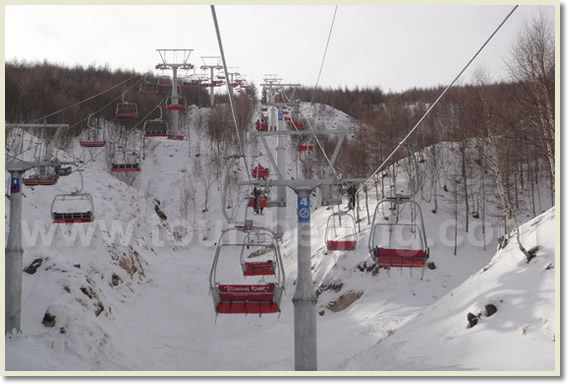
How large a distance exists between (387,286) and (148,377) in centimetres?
1364

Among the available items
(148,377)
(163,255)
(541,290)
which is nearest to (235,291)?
(148,377)

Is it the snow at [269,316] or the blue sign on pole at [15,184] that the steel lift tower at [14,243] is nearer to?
the blue sign on pole at [15,184]

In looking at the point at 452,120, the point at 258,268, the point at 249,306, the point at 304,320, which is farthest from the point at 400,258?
the point at 452,120

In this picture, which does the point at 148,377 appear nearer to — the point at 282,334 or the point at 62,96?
the point at 282,334

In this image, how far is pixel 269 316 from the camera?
58.5 ft

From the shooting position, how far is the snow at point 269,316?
9781 mm

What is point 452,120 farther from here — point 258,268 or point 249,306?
point 249,306

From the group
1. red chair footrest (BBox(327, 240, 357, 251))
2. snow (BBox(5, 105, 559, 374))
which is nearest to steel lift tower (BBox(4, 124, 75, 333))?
snow (BBox(5, 105, 559, 374))

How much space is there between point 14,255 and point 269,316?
10.2 m

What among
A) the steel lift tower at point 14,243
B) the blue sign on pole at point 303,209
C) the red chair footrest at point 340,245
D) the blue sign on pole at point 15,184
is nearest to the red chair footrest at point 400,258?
the blue sign on pole at point 303,209

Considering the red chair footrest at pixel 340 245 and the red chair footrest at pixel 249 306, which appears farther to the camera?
the red chair footrest at pixel 340 245

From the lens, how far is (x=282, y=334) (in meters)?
15.5

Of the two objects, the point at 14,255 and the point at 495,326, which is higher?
the point at 14,255

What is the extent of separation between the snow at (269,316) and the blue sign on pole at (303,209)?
321 cm
